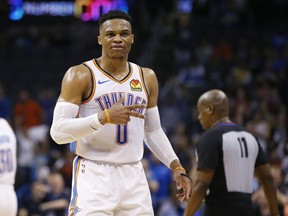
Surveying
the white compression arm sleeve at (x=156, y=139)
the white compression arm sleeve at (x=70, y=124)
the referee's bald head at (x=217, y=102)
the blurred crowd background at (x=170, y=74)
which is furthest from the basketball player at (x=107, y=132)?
the blurred crowd background at (x=170, y=74)

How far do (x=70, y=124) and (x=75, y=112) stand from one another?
161 millimetres

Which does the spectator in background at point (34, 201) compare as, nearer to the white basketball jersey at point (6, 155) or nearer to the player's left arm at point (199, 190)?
the white basketball jersey at point (6, 155)

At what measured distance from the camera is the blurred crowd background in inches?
429

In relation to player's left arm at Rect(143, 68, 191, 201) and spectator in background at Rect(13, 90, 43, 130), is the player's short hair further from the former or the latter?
spectator in background at Rect(13, 90, 43, 130)

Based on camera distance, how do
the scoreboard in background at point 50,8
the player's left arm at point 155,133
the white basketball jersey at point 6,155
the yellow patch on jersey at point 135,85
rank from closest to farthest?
the yellow patch on jersey at point 135,85, the player's left arm at point 155,133, the white basketball jersey at point 6,155, the scoreboard in background at point 50,8

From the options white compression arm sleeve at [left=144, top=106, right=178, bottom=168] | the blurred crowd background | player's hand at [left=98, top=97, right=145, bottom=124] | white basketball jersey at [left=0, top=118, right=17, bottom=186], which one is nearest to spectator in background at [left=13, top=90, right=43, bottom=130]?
the blurred crowd background

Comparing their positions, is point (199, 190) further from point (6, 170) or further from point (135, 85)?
point (6, 170)

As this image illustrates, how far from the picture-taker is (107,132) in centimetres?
498

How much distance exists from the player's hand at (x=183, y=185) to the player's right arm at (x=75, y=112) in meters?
0.71

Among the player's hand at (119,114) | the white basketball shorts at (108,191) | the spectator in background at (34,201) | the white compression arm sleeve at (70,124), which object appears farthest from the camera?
the spectator in background at (34,201)

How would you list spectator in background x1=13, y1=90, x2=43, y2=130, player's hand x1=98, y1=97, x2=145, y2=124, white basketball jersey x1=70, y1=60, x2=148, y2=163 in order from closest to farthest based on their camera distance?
player's hand x1=98, y1=97, x2=145, y2=124, white basketball jersey x1=70, y1=60, x2=148, y2=163, spectator in background x1=13, y1=90, x2=43, y2=130

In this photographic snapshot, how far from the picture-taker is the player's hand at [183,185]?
5027 millimetres

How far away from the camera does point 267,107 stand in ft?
45.2

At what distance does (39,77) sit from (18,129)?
4851mm
